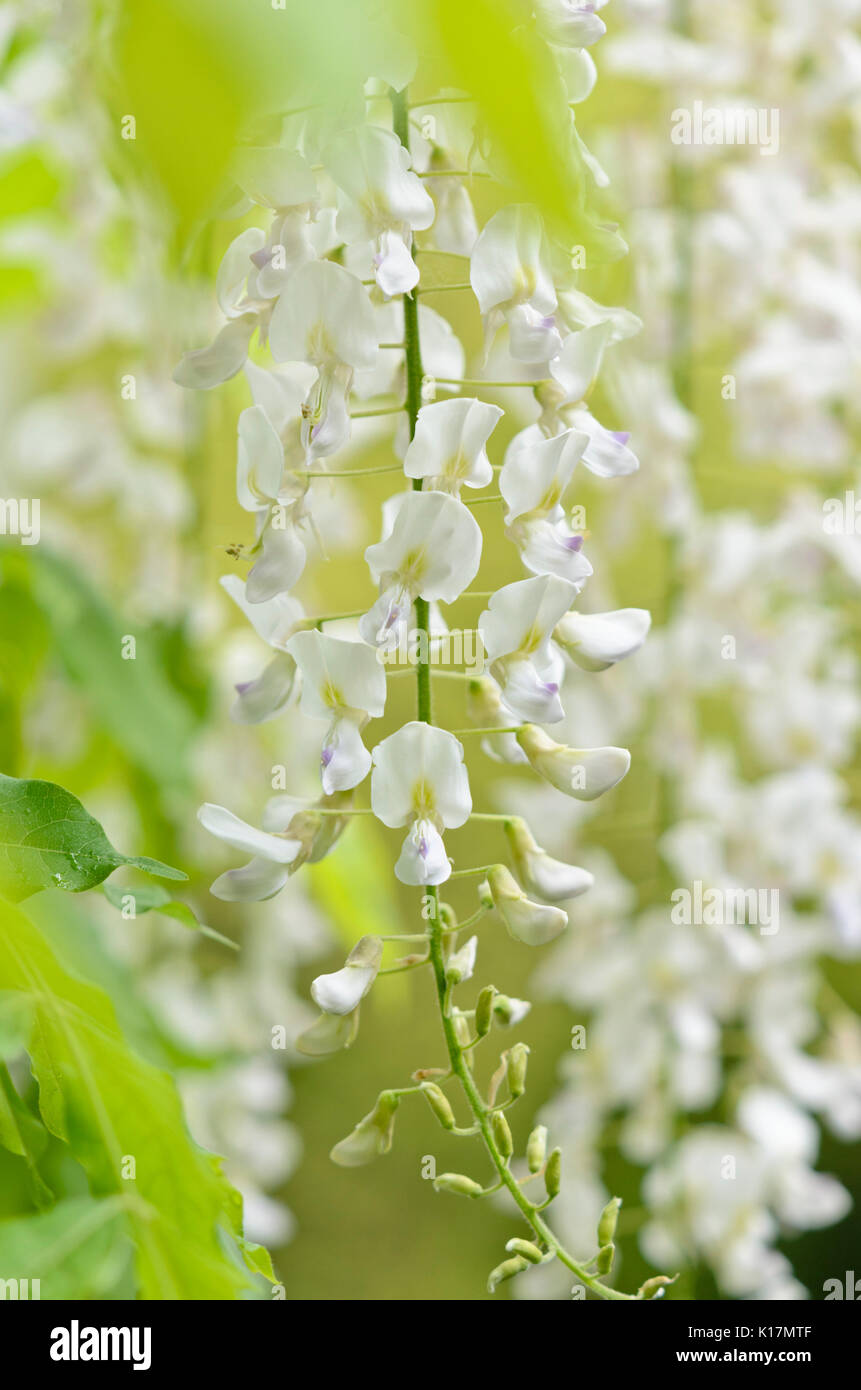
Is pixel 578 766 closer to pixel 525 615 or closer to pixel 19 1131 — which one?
pixel 525 615

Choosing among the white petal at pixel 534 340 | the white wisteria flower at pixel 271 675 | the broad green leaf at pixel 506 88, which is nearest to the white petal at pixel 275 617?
the white wisteria flower at pixel 271 675

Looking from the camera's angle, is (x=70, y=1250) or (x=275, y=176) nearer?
(x=275, y=176)

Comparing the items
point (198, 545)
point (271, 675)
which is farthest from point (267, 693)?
point (198, 545)

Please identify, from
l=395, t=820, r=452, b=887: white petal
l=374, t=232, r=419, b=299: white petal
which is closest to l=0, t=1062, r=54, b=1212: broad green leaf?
l=395, t=820, r=452, b=887: white petal

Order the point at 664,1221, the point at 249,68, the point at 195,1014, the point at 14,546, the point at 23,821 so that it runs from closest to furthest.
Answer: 1. the point at 249,68
2. the point at 23,821
3. the point at 14,546
4. the point at 664,1221
5. the point at 195,1014

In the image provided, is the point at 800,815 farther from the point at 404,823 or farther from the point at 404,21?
the point at 404,21

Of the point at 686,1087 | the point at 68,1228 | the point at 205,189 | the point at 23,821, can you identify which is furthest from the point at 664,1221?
the point at 205,189

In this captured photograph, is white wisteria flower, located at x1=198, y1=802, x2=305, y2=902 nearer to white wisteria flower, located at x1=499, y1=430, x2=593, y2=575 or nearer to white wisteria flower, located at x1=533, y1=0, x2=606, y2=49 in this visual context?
white wisteria flower, located at x1=499, y1=430, x2=593, y2=575
